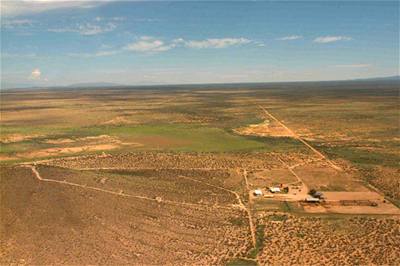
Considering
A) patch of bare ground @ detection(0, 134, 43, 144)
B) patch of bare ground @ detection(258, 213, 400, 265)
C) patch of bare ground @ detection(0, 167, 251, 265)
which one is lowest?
patch of bare ground @ detection(258, 213, 400, 265)

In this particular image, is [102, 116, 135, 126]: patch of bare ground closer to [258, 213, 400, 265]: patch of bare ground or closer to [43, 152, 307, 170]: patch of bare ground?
[43, 152, 307, 170]: patch of bare ground

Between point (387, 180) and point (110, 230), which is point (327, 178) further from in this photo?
point (110, 230)

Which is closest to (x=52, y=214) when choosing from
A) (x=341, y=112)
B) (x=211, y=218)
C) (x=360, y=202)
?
(x=211, y=218)

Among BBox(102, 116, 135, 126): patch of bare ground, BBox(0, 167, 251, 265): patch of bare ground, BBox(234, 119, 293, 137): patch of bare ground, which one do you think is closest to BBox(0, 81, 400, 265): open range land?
BBox(0, 167, 251, 265): patch of bare ground

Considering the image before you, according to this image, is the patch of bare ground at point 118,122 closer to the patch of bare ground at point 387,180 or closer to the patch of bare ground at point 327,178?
the patch of bare ground at point 327,178

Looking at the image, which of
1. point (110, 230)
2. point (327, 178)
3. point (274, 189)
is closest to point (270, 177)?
point (274, 189)

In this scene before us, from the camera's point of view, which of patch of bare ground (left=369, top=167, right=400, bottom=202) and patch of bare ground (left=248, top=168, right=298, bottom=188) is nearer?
patch of bare ground (left=369, top=167, right=400, bottom=202)

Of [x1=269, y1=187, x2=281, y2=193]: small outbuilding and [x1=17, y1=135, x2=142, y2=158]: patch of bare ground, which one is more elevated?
[x1=17, y1=135, x2=142, y2=158]: patch of bare ground

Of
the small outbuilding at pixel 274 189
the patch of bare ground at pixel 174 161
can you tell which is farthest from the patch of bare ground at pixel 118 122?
the small outbuilding at pixel 274 189
